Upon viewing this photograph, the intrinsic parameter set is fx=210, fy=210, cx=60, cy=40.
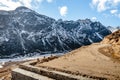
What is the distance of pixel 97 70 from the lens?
13.5 meters

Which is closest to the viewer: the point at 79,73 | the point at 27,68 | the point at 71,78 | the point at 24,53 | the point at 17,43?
the point at 71,78

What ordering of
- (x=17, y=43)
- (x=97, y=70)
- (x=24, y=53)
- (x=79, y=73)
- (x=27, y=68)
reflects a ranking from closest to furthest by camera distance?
(x=79, y=73), (x=97, y=70), (x=27, y=68), (x=24, y=53), (x=17, y=43)

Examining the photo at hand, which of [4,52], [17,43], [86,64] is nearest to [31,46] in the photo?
[17,43]

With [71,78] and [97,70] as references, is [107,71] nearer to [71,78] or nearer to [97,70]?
[97,70]

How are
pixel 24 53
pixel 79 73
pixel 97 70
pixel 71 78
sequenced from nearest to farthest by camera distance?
pixel 71 78 < pixel 79 73 < pixel 97 70 < pixel 24 53

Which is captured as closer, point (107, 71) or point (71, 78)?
point (71, 78)

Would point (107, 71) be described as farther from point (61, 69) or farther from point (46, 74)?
point (46, 74)

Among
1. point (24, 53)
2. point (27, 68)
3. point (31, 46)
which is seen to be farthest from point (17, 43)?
point (27, 68)

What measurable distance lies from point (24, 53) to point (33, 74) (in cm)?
15269

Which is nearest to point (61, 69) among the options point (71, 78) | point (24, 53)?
point (71, 78)

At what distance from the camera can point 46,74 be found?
13.1m

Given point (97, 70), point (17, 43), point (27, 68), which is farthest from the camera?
point (17, 43)

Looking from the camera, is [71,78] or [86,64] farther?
[86,64]

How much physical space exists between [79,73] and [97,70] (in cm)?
159
